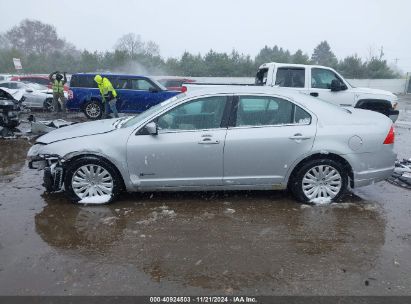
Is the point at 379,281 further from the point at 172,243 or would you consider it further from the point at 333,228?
the point at 172,243

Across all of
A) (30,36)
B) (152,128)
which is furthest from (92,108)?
(30,36)

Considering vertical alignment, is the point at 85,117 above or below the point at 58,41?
below

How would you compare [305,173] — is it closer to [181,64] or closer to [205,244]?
[205,244]

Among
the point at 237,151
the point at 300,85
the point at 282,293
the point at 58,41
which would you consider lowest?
the point at 282,293

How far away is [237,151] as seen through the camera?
4.66m

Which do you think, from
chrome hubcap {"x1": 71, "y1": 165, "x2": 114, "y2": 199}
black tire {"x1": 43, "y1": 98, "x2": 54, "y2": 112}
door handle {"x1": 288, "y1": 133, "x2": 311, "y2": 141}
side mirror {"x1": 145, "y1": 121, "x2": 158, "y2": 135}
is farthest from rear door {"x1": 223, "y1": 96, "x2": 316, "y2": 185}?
black tire {"x1": 43, "y1": 98, "x2": 54, "y2": 112}

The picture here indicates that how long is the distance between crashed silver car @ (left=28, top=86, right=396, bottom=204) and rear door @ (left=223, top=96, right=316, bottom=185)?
0.04 ft

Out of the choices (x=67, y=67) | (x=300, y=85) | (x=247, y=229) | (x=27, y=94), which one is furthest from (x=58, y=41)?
(x=247, y=229)

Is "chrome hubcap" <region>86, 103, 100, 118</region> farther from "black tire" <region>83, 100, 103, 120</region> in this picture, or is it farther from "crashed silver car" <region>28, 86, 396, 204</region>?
"crashed silver car" <region>28, 86, 396, 204</region>

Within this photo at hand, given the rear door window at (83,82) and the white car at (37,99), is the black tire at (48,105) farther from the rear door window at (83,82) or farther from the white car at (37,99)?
the rear door window at (83,82)

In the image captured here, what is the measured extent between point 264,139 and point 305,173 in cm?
74

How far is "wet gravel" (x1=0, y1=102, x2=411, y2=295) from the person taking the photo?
314 centimetres

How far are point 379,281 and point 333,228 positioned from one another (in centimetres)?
110

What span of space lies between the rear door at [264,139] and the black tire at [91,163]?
56.6 inches
